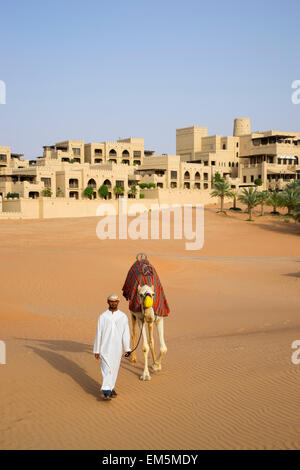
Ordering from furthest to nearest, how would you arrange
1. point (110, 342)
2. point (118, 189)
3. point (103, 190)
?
point (118, 189) → point (103, 190) → point (110, 342)

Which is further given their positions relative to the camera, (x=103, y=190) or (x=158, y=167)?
(x=158, y=167)

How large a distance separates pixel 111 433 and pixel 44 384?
2.18 m

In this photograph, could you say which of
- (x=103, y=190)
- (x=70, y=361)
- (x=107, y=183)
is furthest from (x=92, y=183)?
(x=70, y=361)

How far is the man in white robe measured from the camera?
23.0 ft

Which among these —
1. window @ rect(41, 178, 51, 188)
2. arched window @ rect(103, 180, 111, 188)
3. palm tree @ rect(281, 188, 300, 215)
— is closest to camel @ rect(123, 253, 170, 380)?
palm tree @ rect(281, 188, 300, 215)

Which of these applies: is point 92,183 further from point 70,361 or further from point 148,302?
point 148,302

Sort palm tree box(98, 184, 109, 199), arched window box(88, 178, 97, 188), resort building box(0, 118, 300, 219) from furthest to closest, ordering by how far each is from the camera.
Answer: arched window box(88, 178, 97, 188)
palm tree box(98, 184, 109, 199)
resort building box(0, 118, 300, 219)

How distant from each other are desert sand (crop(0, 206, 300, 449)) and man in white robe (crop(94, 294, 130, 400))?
1.18ft

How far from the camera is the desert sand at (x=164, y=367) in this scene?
5949mm

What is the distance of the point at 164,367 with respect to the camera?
8.84 meters

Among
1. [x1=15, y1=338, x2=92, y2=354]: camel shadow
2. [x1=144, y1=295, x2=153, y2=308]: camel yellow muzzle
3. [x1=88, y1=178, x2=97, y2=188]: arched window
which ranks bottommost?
[x1=15, y1=338, x2=92, y2=354]: camel shadow

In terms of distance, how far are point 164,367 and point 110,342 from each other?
6.89 feet

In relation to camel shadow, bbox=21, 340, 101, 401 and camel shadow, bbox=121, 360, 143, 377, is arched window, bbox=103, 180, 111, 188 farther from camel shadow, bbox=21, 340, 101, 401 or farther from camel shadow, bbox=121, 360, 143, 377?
camel shadow, bbox=121, 360, 143, 377
